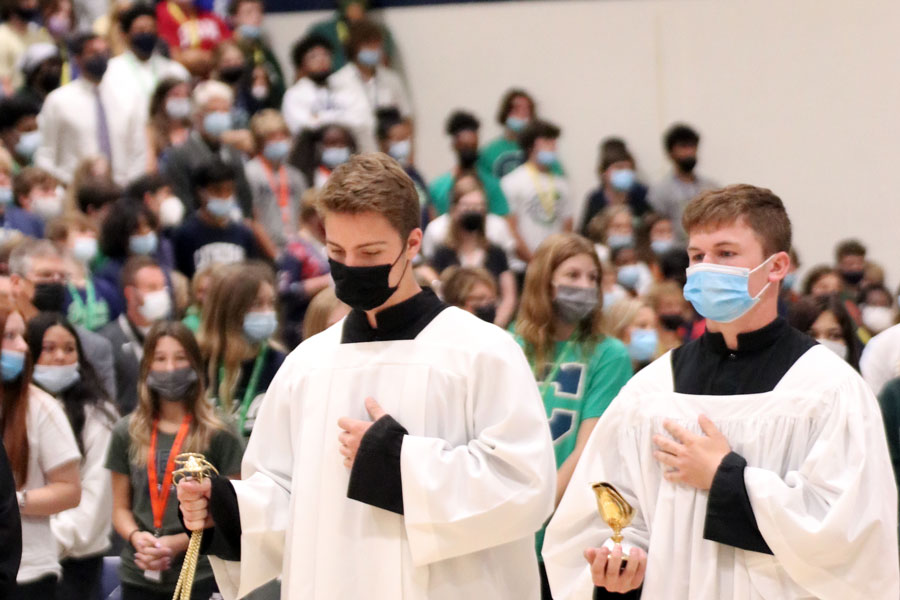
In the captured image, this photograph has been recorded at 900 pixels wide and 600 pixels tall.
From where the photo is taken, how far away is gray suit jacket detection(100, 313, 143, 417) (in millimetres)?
7898

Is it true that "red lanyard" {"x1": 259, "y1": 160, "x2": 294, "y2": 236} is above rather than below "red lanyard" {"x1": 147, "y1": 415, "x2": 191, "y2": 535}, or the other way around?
above

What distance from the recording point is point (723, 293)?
4.40 meters

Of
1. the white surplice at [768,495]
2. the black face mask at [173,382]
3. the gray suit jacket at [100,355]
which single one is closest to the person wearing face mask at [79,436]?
the gray suit jacket at [100,355]

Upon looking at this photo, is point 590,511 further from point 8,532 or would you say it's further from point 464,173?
point 464,173

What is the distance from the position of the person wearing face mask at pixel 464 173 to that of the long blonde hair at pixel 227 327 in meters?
4.82

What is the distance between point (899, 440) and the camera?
6.71 m

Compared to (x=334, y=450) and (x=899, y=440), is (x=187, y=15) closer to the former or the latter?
(x=899, y=440)

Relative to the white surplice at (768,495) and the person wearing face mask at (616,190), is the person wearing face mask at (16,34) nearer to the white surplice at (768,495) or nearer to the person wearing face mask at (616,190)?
the person wearing face mask at (616,190)

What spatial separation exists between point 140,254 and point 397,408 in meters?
5.39

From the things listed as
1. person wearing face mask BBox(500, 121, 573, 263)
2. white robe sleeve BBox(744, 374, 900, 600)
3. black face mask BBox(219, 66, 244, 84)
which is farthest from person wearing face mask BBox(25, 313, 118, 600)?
black face mask BBox(219, 66, 244, 84)

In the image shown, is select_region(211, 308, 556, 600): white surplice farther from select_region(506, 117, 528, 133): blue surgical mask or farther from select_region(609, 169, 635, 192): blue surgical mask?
select_region(506, 117, 528, 133): blue surgical mask

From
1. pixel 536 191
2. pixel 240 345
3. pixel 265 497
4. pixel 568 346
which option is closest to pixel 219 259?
pixel 240 345

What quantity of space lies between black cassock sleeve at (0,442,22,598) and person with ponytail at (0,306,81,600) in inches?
80.4

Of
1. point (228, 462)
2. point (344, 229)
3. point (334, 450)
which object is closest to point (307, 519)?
point (334, 450)
